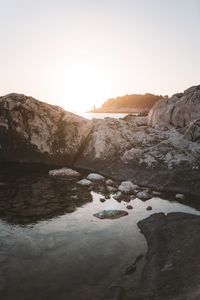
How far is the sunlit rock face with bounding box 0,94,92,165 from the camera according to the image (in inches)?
1095

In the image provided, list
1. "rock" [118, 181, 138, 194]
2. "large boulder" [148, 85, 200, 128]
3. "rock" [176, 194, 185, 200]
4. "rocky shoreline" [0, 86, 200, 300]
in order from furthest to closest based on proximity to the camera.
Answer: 1. "large boulder" [148, 85, 200, 128]
2. "rock" [118, 181, 138, 194]
3. "rock" [176, 194, 185, 200]
4. "rocky shoreline" [0, 86, 200, 300]

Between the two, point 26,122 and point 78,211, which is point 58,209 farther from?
point 26,122

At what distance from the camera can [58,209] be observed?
1652 centimetres

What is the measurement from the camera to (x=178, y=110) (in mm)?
32875

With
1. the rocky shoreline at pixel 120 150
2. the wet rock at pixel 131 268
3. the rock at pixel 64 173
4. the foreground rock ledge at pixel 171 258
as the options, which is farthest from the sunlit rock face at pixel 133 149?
the wet rock at pixel 131 268

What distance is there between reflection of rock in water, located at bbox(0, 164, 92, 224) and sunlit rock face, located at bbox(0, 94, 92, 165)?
500 cm

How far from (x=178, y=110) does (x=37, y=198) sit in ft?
63.0

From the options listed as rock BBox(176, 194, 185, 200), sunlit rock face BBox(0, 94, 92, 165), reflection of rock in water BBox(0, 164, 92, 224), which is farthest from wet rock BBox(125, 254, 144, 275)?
sunlit rock face BBox(0, 94, 92, 165)

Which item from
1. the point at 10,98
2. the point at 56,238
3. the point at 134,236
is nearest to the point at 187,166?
the point at 134,236

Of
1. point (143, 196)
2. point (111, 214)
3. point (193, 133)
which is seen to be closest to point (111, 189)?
point (143, 196)

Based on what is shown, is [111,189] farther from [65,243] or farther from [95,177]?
[65,243]

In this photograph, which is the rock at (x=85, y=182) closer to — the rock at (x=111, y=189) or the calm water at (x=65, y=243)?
the calm water at (x=65, y=243)

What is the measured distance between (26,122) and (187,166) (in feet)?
44.2

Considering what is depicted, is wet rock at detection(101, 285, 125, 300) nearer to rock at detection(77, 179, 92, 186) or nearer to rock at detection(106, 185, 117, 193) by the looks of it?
rock at detection(106, 185, 117, 193)
